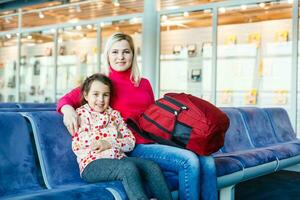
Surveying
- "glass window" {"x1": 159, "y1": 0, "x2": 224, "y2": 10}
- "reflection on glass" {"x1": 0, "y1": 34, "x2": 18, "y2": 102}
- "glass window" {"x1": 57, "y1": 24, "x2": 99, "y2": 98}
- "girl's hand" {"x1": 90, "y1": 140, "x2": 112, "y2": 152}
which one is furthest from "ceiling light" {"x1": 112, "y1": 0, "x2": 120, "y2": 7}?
"girl's hand" {"x1": 90, "y1": 140, "x2": 112, "y2": 152}

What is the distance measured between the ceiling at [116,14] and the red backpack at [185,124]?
466 centimetres

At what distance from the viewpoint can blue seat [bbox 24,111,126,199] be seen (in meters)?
2.30

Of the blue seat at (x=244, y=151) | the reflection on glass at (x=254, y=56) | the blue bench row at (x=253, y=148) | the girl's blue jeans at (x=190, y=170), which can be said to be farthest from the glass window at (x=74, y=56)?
the girl's blue jeans at (x=190, y=170)

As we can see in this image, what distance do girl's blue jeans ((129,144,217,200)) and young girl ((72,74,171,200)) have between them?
0.15 m

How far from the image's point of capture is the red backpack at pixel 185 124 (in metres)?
2.43

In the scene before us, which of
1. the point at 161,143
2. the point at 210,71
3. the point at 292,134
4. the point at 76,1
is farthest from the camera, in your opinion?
the point at 76,1

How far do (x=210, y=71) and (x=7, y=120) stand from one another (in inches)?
217

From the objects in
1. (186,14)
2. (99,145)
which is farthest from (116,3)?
(99,145)

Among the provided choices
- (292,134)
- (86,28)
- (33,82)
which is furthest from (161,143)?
(33,82)

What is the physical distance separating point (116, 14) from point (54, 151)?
6.49 m

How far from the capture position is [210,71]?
7.43m

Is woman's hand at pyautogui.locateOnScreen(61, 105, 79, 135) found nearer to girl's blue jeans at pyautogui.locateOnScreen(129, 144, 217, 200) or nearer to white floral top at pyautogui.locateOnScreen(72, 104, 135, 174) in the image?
white floral top at pyautogui.locateOnScreen(72, 104, 135, 174)

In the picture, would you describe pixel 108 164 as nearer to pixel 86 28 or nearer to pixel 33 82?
pixel 86 28

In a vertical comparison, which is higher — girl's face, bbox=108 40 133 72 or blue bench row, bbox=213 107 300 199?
girl's face, bbox=108 40 133 72
